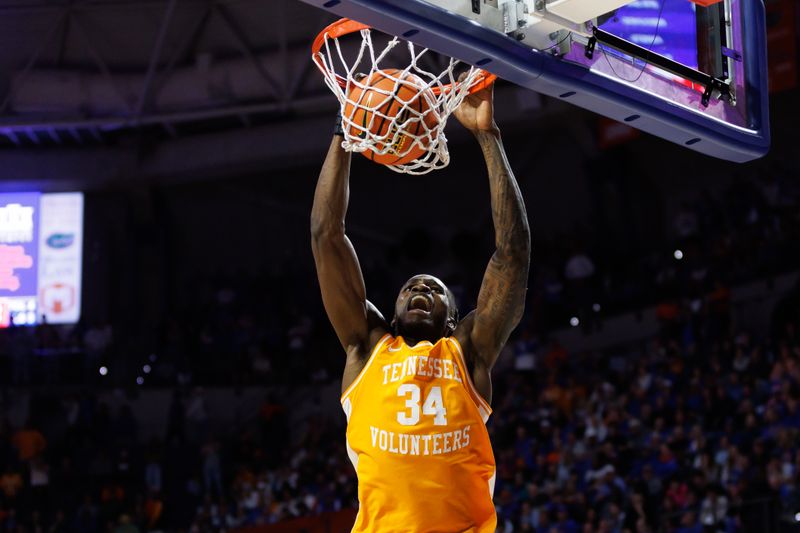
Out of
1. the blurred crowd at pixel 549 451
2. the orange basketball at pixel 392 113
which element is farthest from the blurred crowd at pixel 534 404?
the orange basketball at pixel 392 113

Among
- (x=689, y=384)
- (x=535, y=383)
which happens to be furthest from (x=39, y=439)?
(x=689, y=384)

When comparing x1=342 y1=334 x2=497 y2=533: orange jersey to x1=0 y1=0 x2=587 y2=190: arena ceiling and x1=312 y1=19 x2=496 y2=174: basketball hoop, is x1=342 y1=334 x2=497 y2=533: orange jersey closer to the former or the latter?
x1=312 y1=19 x2=496 y2=174: basketball hoop

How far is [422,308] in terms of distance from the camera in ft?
13.7

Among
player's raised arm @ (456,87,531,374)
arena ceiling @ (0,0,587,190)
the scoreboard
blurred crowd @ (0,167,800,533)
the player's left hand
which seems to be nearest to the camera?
player's raised arm @ (456,87,531,374)

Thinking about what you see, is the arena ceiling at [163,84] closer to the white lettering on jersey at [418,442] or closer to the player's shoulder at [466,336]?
the player's shoulder at [466,336]

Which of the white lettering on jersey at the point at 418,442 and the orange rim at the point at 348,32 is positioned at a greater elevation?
the orange rim at the point at 348,32

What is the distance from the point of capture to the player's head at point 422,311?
4152 millimetres

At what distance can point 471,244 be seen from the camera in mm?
18922

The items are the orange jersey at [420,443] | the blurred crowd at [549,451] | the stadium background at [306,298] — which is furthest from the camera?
the stadium background at [306,298]

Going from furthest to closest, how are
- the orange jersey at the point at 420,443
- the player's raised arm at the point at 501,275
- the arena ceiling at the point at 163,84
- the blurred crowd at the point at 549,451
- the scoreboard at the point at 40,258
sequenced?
the scoreboard at the point at 40,258, the arena ceiling at the point at 163,84, the blurred crowd at the point at 549,451, the player's raised arm at the point at 501,275, the orange jersey at the point at 420,443

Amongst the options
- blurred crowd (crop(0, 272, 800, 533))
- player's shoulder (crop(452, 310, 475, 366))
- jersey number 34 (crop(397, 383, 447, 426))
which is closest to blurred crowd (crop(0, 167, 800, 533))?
blurred crowd (crop(0, 272, 800, 533))

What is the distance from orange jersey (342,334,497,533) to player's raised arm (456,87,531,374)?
109mm

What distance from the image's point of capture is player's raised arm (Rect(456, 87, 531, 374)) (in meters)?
4.11

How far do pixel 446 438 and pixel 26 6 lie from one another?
42.2 feet
